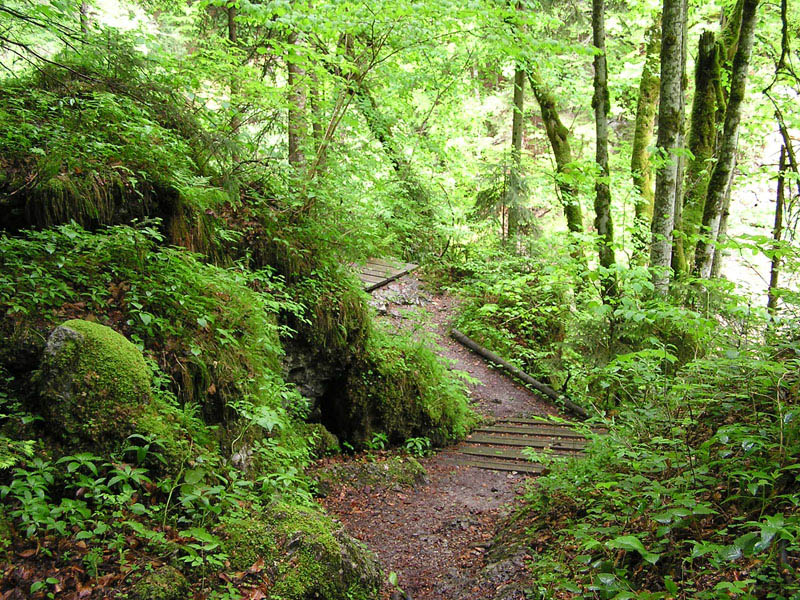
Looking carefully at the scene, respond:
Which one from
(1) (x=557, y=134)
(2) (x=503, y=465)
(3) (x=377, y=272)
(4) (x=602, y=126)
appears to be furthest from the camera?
(1) (x=557, y=134)

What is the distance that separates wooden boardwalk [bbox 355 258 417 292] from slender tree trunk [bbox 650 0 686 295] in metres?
5.72

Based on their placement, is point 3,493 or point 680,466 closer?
point 3,493

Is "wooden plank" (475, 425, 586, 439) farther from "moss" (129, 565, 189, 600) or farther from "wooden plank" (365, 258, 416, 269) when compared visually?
"moss" (129, 565, 189, 600)

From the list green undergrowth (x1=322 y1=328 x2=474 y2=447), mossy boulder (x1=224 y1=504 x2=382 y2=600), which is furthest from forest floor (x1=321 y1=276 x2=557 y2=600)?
mossy boulder (x1=224 y1=504 x2=382 y2=600)

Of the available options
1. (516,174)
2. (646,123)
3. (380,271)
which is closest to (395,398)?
(380,271)

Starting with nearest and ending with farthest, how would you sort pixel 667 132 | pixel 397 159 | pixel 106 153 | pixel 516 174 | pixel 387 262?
pixel 106 153 → pixel 667 132 → pixel 387 262 → pixel 516 174 → pixel 397 159

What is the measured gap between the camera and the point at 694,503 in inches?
110

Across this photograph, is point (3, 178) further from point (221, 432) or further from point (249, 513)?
point (249, 513)

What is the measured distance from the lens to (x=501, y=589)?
12.6 ft

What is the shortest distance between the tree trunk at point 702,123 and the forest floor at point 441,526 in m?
5.87

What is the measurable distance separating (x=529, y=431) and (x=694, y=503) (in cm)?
658

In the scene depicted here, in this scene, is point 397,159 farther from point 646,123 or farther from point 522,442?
point 522,442

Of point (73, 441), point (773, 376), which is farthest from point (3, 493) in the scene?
point (773, 376)

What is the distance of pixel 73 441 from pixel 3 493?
17.9 inches
